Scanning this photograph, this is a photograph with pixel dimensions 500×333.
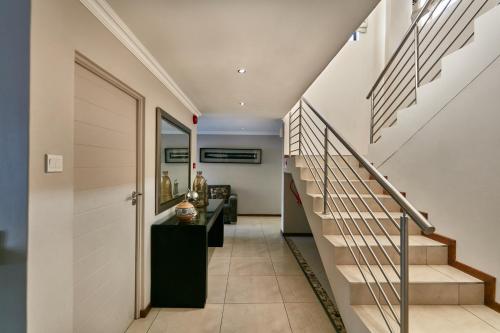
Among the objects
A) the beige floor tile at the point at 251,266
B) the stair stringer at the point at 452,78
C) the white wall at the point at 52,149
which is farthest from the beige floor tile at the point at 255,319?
the stair stringer at the point at 452,78

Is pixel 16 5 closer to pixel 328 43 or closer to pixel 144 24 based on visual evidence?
pixel 144 24

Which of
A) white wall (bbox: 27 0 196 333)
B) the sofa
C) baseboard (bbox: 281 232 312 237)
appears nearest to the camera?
white wall (bbox: 27 0 196 333)

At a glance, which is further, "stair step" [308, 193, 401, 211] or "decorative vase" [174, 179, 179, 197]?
"decorative vase" [174, 179, 179, 197]

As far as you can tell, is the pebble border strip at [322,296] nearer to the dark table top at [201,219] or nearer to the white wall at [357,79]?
the dark table top at [201,219]

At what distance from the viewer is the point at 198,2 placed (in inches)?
61.0

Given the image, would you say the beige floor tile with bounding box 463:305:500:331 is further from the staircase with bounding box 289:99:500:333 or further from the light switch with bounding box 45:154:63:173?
the light switch with bounding box 45:154:63:173

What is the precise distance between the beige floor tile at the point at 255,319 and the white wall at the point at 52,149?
4.60 feet

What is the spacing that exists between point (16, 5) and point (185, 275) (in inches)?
94.5

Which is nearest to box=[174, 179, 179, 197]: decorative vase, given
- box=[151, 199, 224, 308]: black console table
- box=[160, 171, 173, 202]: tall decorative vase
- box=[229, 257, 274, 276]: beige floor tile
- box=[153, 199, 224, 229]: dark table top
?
box=[160, 171, 173, 202]: tall decorative vase

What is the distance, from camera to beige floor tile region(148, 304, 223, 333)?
2225 millimetres

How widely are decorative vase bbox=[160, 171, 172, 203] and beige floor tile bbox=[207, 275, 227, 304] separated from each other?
119cm

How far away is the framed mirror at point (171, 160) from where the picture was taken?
274cm

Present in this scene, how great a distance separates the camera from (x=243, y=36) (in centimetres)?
195

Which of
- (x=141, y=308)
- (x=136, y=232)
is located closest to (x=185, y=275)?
(x=141, y=308)
